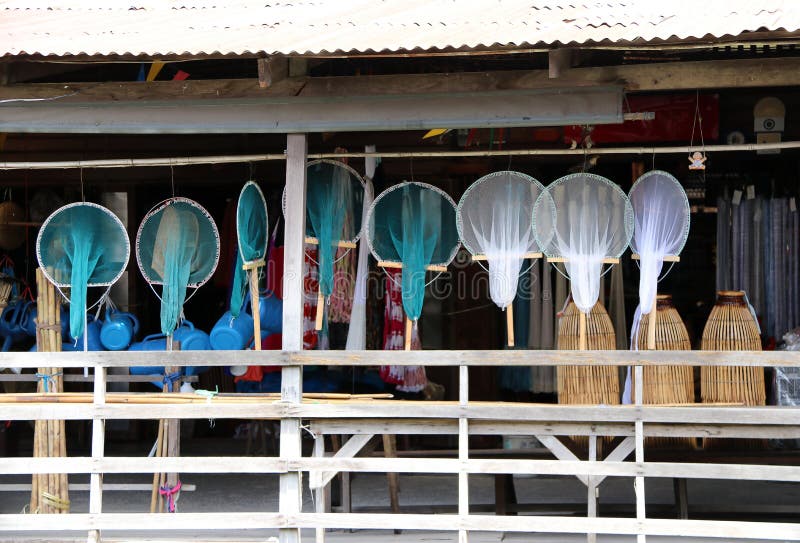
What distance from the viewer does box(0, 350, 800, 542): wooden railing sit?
6.46m

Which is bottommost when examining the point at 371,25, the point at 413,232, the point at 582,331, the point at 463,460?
the point at 463,460

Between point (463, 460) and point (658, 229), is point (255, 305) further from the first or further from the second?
point (658, 229)

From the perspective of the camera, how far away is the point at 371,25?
21.3 feet

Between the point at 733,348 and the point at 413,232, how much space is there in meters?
2.52

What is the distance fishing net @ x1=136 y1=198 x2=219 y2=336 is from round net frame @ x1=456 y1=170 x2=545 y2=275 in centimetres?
Answer: 192

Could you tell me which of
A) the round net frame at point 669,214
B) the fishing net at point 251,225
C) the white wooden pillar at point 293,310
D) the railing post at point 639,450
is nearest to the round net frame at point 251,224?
the fishing net at point 251,225

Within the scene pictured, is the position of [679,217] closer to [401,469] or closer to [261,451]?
[401,469]

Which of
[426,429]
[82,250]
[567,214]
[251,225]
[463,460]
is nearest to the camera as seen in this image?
[463,460]

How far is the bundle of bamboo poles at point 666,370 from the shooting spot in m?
7.41

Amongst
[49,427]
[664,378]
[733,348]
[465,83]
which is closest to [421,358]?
[465,83]

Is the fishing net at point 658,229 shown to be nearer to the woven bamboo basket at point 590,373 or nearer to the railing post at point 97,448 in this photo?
the woven bamboo basket at point 590,373

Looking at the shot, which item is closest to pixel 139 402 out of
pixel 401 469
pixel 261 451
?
pixel 401 469

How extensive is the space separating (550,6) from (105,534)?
202 inches

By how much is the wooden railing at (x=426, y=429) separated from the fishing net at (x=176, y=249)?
0.84 metres
